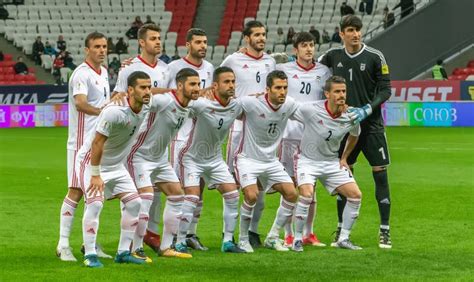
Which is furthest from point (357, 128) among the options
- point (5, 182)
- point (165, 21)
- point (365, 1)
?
point (165, 21)

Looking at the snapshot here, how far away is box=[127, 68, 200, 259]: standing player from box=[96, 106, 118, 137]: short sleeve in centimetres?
99

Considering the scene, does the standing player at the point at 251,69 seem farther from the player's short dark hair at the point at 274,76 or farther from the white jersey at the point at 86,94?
the white jersey at the point at 86,94

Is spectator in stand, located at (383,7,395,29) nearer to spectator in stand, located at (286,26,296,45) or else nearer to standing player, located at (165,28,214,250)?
spectator in stand, located at (286,26,296,45)

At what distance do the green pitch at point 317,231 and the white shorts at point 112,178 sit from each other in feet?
2.48

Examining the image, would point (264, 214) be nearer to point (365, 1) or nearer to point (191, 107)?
point (191, 107)

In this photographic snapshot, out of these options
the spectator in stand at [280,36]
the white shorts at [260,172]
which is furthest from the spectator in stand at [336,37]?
the white shorts at [260,172]

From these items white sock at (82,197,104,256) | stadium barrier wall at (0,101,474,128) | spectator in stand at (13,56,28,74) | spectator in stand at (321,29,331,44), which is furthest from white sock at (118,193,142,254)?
spectator in stand at (13,56,28,74)

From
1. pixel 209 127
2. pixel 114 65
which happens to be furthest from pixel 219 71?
pixel 114 65

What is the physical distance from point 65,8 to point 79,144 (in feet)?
122

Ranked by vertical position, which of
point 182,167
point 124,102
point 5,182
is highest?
point 124,102

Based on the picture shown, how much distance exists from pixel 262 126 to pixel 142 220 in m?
1.89

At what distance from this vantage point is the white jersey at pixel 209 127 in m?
12.0

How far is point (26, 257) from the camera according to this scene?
11.4m

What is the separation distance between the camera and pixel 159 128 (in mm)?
11578
